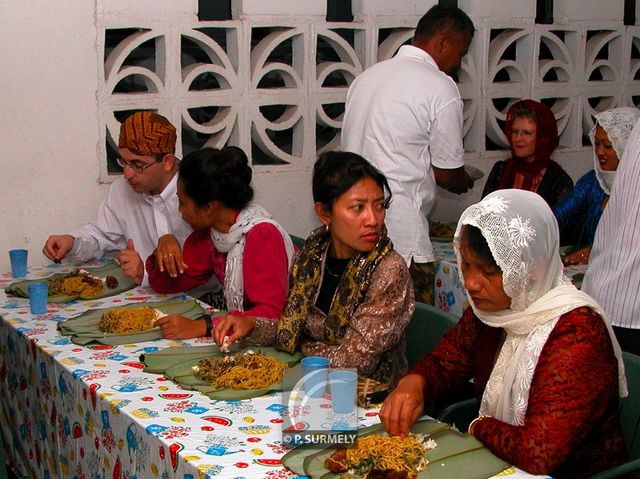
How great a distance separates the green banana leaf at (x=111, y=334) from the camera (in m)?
2.69

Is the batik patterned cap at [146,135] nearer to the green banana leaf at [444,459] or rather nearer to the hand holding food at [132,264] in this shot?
the hand holding food at [132,264]

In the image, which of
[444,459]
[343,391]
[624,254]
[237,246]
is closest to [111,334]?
[237,246]

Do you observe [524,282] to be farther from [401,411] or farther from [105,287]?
[105,287]

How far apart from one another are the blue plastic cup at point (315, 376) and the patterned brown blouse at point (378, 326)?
380mm

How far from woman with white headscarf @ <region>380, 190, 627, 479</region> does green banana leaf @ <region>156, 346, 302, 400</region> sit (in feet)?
1.28

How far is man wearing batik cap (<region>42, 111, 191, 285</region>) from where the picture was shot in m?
3.40

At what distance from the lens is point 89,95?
3.86 meters

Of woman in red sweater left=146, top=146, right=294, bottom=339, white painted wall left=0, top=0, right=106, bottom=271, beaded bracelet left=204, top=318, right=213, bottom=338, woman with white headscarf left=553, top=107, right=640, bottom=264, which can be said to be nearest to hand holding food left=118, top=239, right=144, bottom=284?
woman in red sweater left=146, top=146, right=294, bottom=339

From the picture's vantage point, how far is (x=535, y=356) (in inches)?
75.4

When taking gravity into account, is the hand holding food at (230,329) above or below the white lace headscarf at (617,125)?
below

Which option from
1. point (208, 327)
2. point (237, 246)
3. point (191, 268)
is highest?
point (237, 246)

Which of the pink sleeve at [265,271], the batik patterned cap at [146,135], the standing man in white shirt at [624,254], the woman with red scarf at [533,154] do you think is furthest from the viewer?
the woman with red scarf at [533,154]

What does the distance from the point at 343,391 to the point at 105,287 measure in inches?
63.6

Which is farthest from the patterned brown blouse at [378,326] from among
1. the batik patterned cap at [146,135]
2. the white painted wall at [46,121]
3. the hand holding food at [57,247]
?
the white painted wall at [46,121]
